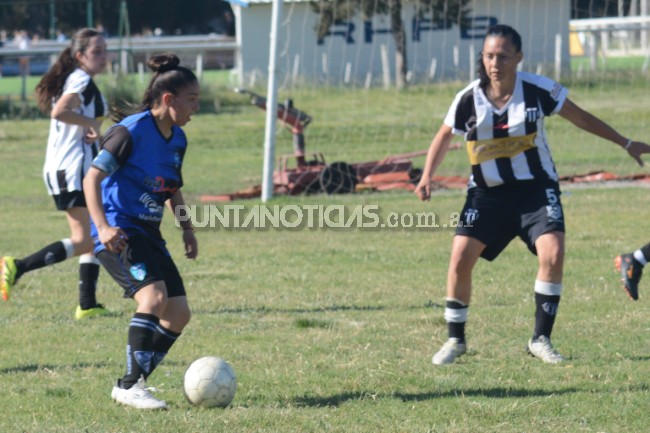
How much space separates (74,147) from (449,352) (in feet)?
11.2

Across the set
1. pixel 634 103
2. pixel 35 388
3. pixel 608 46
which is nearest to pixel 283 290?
pixel 35 388

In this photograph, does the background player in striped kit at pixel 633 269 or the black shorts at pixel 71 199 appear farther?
the black shorts at pixel 71 199

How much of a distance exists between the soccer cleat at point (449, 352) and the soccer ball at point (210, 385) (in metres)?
1.39

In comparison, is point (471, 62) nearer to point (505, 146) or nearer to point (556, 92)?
point (556, 92)

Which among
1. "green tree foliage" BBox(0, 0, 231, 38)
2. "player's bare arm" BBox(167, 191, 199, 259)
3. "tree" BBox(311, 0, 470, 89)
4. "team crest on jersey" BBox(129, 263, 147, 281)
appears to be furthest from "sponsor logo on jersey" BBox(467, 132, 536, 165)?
"green tree foliage" BBox(0, 0, 231, 38)

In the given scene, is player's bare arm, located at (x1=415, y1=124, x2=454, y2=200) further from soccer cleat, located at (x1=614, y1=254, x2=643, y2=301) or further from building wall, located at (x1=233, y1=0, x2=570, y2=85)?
building wall, located at (x1=233, y1=0, x2=570, y2=85)

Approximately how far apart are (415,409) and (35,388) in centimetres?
202

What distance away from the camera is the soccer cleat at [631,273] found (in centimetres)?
712

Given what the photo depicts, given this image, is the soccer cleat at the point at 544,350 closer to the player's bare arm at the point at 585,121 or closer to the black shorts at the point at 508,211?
the black shorts at the point at 508,211

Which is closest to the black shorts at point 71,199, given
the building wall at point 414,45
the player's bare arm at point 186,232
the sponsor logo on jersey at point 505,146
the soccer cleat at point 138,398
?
the player's bare arm at point 186,232

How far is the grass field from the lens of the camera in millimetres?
5098

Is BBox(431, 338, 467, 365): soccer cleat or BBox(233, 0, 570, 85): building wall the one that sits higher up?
BBox(233, 0, 570, 85): building wall

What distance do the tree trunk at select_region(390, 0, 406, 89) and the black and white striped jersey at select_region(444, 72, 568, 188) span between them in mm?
11836

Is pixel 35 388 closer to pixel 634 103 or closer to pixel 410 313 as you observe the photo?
pixel 410 313
